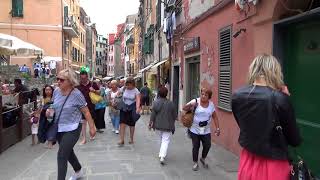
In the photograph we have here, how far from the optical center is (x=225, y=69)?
35.5ft

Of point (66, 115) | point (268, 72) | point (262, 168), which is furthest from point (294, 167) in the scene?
point (66, 115)

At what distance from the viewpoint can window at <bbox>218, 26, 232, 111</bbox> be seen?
1050 centimetres

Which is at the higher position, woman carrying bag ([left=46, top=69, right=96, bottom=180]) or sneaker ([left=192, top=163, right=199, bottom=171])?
woman carrying bag ([left=46, top=69, right=96, bottom=180])

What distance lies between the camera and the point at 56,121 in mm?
6586

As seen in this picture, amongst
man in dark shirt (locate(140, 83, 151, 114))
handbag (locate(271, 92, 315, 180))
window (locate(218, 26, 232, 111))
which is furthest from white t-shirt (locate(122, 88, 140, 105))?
man in dark shirt (locate(140, 83, 151, 114))

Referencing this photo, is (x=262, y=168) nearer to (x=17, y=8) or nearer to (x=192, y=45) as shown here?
(x=192, y=45)

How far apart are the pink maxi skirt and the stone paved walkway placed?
393 cm

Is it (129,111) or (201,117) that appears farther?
(129,111)

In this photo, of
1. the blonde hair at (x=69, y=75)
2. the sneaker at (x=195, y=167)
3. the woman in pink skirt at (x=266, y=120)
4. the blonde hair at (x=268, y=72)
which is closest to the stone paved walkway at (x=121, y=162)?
the sneaker at (x=195, y=167)

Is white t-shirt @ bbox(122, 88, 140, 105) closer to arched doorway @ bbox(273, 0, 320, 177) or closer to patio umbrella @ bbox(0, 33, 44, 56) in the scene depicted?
patio umbrella @ bbox(0, 33, 44, 56)

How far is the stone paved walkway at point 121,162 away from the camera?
7.93m

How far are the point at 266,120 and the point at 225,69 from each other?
24.1 feet

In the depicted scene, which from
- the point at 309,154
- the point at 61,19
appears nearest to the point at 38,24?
the point at 61,19

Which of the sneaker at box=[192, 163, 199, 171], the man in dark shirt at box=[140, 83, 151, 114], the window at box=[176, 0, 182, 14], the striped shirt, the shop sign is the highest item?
the window at box=[176, 0, 182, 14]
